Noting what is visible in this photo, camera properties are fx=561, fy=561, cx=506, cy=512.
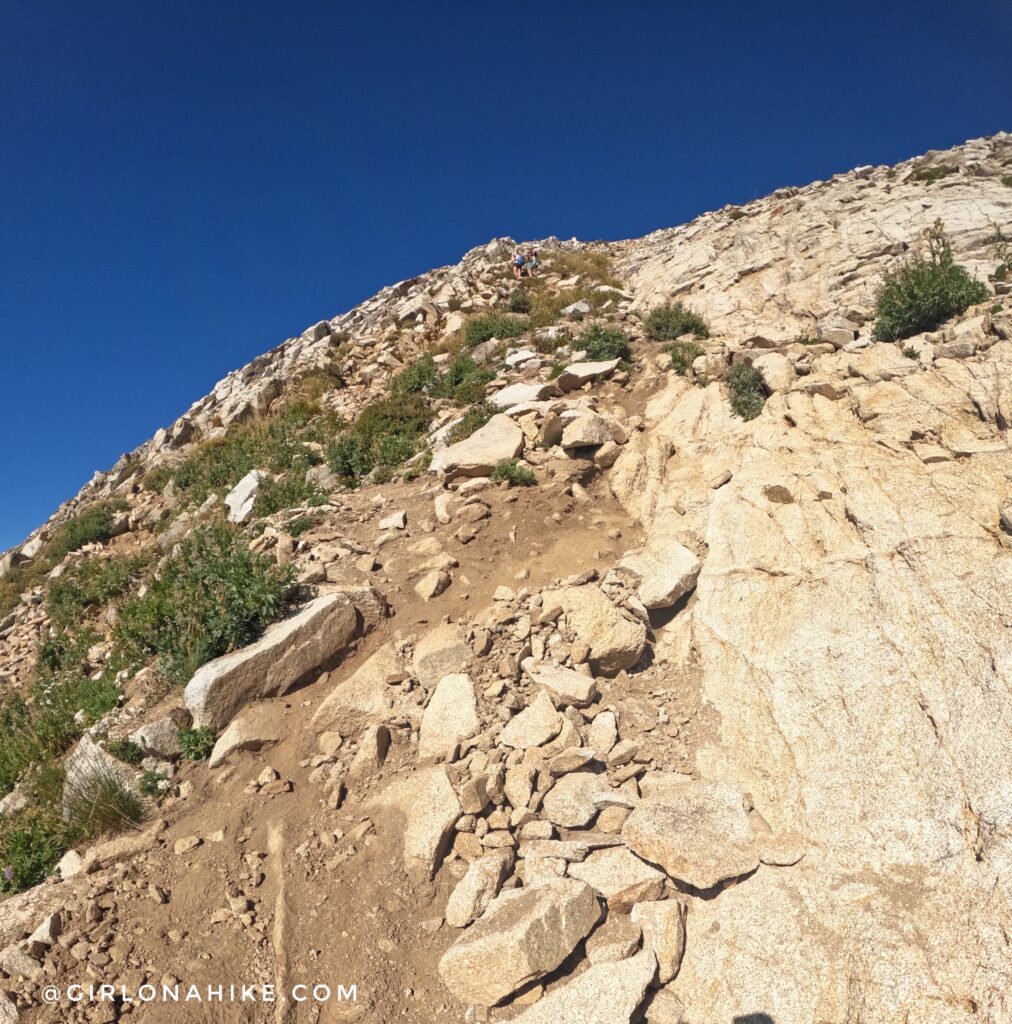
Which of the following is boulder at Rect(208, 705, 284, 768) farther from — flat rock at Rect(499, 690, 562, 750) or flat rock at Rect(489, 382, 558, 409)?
flat rock at Rect(489, 382, 558, 409)

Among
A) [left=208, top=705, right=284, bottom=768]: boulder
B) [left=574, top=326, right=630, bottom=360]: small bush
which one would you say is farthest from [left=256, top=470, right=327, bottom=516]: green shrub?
[left=574, top=326, right=630, bottom=360]: small bush

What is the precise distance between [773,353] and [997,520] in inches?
188

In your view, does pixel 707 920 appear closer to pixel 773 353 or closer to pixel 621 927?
pixel 621 927

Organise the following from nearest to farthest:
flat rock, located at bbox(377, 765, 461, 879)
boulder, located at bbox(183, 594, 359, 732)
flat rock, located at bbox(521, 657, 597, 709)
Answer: flat rock, located at bbox(377, 765, 461, 879), flat rock, located at bbox(521, 657, 597, 709), boulder, located at bbox(183, 594, 359, 732)

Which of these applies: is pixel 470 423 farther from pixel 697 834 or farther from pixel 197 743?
pixel 697 834

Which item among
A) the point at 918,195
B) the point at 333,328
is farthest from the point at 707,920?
the point at 333,328

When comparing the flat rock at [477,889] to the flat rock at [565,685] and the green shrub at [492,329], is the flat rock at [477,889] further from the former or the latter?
the green shrub at [492,329]

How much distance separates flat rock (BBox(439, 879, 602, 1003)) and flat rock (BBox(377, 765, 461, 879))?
2.15ft

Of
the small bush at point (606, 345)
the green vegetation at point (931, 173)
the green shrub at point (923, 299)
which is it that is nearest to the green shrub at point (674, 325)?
the small bush at point (606, 345)

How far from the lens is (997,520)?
5074 millimetres

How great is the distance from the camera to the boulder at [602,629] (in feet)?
19.2

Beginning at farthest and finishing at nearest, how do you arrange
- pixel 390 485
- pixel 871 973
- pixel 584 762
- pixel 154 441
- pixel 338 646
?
pixel 154 441, pixel 390 485, pixel 338 646, pixel 584 762, pixel 871 973

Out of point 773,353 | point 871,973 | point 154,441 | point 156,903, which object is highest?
point 154,441

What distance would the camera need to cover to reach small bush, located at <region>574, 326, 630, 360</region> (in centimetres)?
1190
